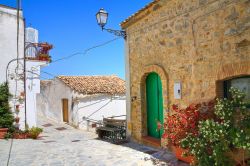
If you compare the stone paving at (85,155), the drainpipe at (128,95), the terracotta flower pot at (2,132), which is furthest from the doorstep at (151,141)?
the terracotta flower pot at (2,132)

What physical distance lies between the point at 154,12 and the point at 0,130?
27.0 feet

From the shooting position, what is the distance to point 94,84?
20609 millimetres

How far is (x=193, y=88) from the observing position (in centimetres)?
728

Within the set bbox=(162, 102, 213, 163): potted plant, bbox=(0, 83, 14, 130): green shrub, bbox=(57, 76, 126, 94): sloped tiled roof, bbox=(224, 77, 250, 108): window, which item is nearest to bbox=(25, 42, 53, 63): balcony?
bbox=(0, 83, 14, 130): green shrub

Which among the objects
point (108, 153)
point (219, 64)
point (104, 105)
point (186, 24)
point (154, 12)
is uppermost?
point (154, 12)

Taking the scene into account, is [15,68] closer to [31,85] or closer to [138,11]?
[31,85]

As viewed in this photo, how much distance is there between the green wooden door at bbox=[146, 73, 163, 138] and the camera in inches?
354

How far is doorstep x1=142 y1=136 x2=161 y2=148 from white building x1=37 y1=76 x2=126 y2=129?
1006 centimetres

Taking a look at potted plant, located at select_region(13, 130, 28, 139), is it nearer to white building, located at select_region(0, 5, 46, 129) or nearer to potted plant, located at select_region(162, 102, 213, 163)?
white building, located at select_region(0, 5, 46, 129)

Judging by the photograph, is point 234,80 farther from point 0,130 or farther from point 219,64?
point 0,130

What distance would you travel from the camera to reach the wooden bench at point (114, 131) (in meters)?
10.7

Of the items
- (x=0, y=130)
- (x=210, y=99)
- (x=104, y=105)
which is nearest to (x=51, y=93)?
(x=104, y=105)

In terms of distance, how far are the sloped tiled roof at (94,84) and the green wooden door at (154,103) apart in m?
10.0

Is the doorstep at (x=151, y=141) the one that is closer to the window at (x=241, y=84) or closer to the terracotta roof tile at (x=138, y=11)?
the window at (x=241, y=84)
